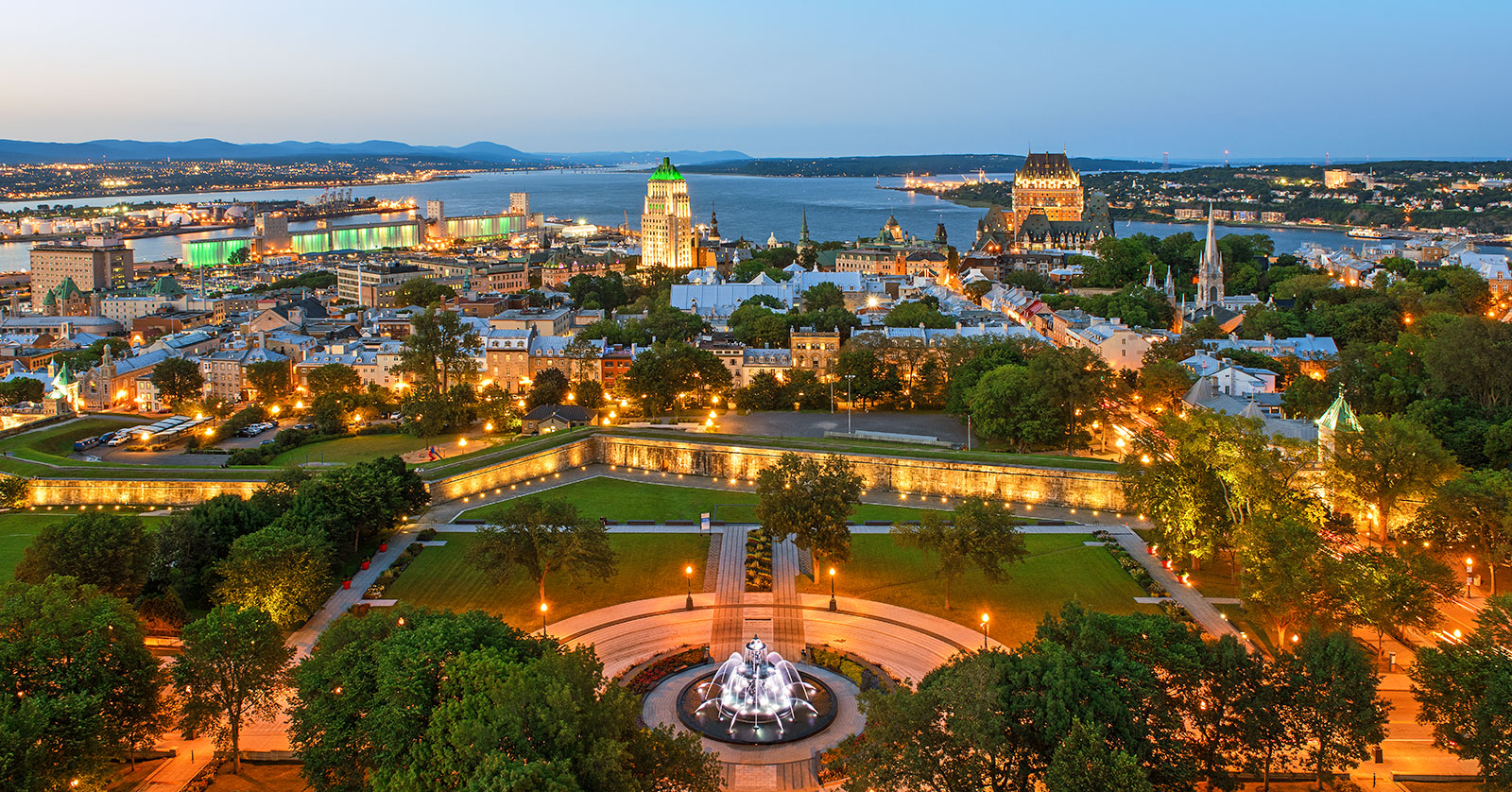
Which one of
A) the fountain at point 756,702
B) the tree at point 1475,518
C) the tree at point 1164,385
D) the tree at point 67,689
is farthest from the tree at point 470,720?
the tree at point 1164,385

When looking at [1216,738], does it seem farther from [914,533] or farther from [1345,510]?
[1345,510]

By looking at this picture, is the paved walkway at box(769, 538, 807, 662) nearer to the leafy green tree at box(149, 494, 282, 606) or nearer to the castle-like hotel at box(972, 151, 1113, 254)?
the leafy green tree at box(149, 494, 282, 606)

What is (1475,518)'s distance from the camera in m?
28.8

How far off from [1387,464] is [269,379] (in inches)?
1959

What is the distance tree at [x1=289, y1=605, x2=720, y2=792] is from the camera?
17047mm

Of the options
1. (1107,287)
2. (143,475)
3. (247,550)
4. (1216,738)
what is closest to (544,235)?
(1107,287)

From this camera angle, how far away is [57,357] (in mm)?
67250

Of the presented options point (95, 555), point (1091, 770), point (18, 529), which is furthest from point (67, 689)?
point (18, 529)

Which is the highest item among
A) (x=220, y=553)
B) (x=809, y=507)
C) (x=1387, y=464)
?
(x=1387, y=464)

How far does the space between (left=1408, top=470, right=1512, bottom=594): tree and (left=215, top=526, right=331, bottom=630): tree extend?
98.6ft

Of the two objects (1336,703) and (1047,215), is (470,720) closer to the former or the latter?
(1336,703)

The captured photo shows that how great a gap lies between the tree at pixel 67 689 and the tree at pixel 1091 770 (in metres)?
16.8

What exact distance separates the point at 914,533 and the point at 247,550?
17.6 meters

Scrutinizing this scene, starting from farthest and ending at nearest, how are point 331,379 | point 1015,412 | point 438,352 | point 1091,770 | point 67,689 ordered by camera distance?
1. point 331,379
2. point 438,352
3. point 1015,412
4. point 67,689
5. point 1091,770
